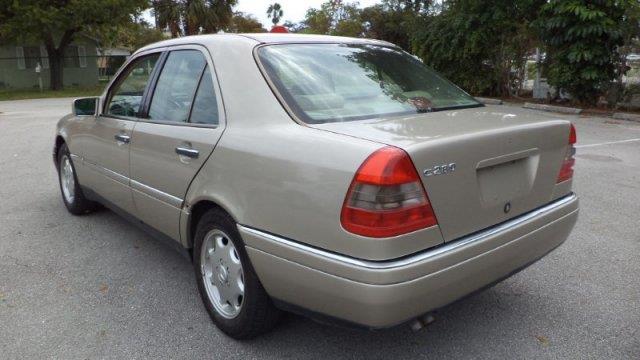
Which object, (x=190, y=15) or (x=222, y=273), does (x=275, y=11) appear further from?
(x=222, y=273)

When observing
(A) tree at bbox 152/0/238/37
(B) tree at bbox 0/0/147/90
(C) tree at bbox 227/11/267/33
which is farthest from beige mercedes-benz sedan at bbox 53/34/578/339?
(C) tree at bbox 227/11/267/33

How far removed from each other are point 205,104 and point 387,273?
1.56 m

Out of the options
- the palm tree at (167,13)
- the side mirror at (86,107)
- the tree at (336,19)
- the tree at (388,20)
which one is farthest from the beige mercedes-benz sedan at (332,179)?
the palm tree at (167,13)

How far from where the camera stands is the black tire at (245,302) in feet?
8.91

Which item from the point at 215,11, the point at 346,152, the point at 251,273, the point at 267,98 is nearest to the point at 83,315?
the point at 251,273

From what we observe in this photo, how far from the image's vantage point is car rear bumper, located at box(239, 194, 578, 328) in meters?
2.18

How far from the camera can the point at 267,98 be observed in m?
2.75

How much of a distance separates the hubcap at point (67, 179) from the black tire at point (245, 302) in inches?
106

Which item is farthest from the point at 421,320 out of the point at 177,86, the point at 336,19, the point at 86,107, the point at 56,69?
the point at 336,19

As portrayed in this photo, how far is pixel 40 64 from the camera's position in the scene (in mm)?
31656

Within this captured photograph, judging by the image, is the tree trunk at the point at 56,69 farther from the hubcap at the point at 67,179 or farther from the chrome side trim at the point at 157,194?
the chrome side trim at the point at 157,194

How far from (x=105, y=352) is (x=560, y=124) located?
9.04 feet

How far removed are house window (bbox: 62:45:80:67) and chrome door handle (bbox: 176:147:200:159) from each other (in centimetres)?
3418

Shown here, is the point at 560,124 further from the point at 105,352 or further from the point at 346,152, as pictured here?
the point at 105,352
